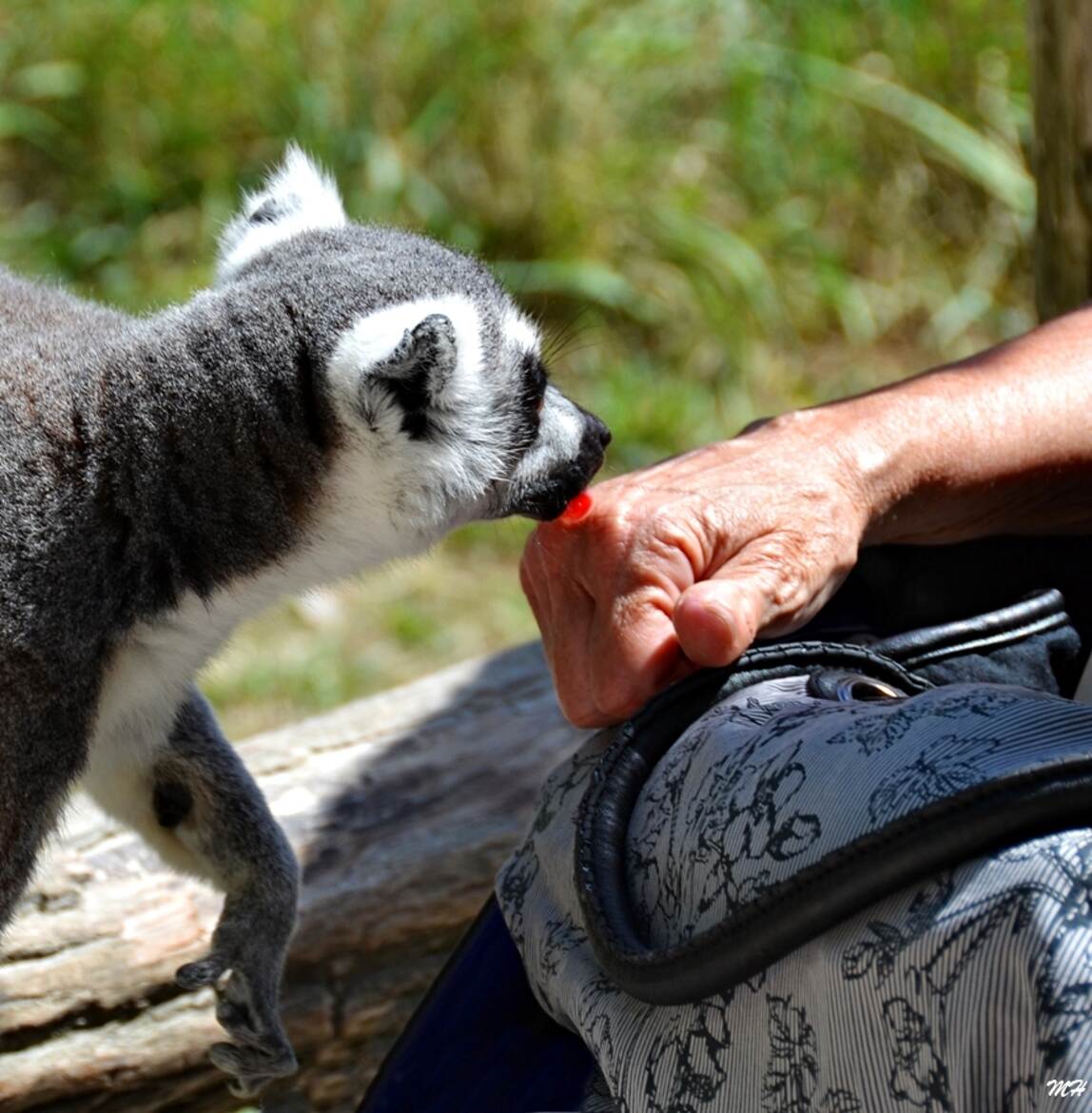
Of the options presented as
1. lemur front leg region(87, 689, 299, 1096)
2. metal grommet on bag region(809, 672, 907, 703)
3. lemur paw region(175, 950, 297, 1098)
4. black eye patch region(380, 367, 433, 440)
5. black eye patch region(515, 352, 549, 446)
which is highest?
black eye patch region(380, 367, 433, 440)

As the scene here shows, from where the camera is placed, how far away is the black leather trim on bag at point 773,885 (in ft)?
3.36

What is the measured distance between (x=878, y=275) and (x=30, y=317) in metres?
3.79

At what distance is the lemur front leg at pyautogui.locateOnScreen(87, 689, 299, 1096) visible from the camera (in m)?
2.00

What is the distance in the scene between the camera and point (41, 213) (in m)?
4.78

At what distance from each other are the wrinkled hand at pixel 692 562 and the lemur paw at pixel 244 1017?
0.65 m

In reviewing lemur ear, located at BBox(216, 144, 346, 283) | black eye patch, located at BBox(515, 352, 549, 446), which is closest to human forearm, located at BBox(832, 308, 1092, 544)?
black eye patch, located at BBox(515, 352, 549, 446)

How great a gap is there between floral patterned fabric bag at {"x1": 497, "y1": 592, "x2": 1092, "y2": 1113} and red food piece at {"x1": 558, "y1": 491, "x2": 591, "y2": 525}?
300mm

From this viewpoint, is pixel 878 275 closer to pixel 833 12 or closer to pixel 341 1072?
pixel 833 12

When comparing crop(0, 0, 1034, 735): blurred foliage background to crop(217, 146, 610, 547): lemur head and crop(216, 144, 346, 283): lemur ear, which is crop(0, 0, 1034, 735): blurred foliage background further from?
crop(217, 146, 610, 547): lemur head

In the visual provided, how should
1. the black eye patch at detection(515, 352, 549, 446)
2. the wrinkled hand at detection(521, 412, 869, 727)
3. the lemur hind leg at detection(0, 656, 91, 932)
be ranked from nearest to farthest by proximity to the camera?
the wrinkled hand at detection(521, 412, 869, 727) → the lemur hind leg at detection(0, 656, 91, 932) → the black eye patch at detection(515, 352, 549, 446)

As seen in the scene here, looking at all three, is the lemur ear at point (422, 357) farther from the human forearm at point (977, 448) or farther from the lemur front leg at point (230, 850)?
the lemur front leg at point (230, 850)

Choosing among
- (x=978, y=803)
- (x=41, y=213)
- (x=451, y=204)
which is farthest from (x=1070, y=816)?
(x=41, y=213)

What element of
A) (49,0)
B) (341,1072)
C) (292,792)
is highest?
(49,0)

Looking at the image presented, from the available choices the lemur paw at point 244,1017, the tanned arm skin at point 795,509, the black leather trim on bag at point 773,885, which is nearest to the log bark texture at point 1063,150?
the tanned arm skin at point 795,509
